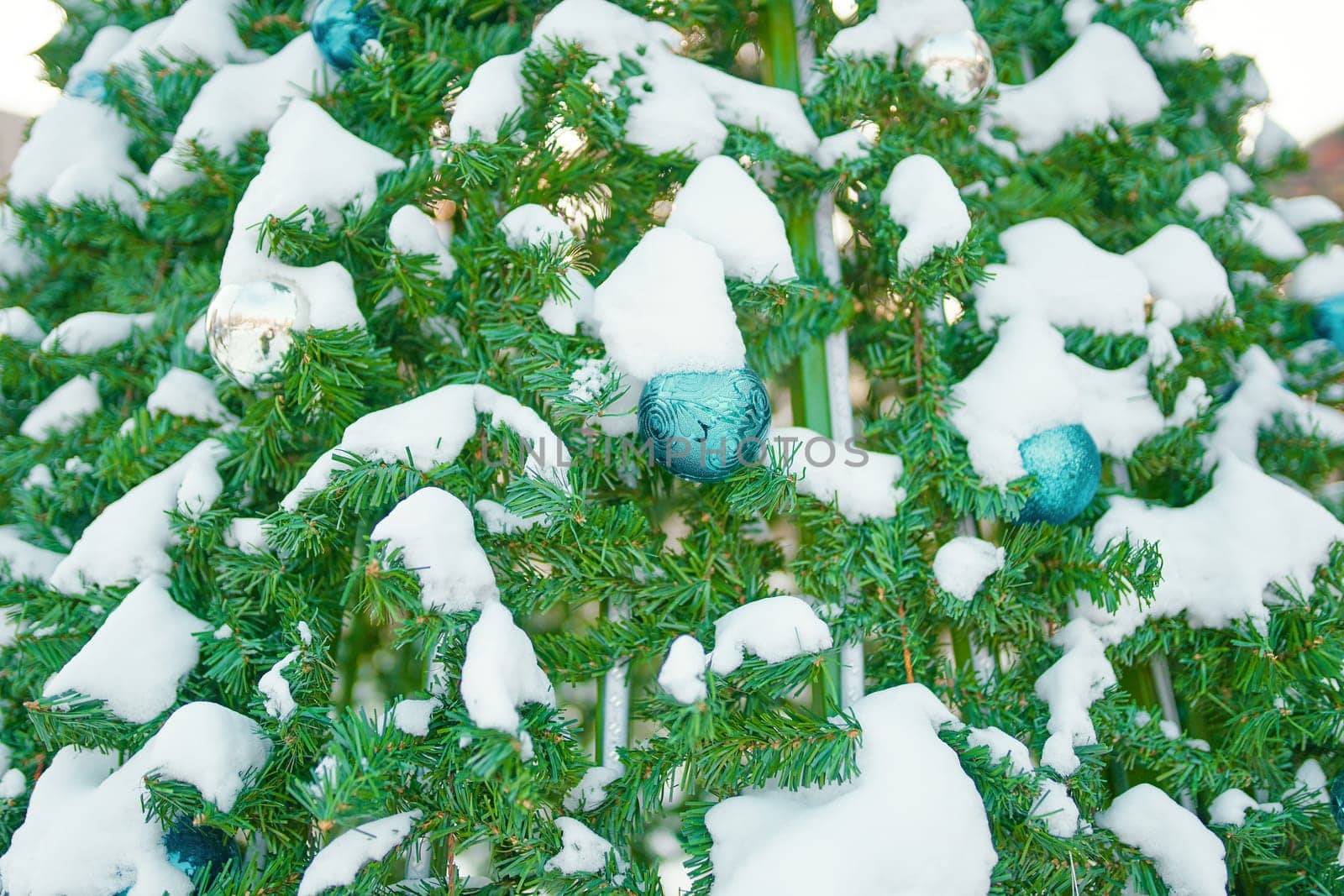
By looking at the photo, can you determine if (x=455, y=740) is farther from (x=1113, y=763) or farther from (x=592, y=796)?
(x=1113, y=763)

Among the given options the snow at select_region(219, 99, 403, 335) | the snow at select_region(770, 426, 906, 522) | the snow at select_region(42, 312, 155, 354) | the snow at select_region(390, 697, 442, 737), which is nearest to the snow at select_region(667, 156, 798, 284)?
the snow at select_region(770, 426, 906, 522)

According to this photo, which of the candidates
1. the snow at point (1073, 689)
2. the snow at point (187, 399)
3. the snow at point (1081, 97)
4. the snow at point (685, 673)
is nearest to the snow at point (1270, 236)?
the snow at point (1081, 97)

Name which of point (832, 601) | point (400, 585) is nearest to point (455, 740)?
point (400, 585)

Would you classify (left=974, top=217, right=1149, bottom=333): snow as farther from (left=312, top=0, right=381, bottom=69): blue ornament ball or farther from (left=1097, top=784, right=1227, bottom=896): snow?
(left=312, top=0, right=381, bottom=69): blue ornament ball

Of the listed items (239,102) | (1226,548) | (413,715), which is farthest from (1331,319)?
(239,102)

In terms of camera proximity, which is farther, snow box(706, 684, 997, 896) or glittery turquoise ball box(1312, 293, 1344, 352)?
glittery turquoise ball box(1312, 293, 1344, 352)

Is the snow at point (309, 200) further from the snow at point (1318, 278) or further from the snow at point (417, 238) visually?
the snow at point (1318, 278)

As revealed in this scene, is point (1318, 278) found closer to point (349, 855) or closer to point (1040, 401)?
point (1040, 401)

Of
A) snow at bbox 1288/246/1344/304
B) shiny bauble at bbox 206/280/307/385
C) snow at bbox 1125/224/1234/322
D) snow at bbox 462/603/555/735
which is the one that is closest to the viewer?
snow at bbox 462/603/555/735
